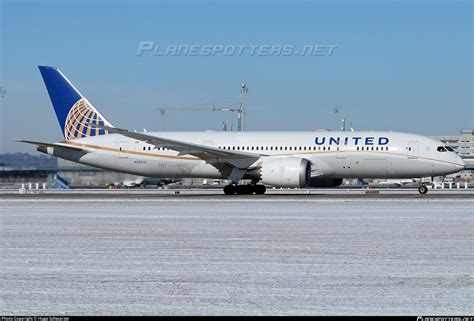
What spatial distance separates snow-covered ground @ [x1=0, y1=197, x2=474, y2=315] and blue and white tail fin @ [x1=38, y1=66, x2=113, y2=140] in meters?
21.1

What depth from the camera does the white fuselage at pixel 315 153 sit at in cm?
4119

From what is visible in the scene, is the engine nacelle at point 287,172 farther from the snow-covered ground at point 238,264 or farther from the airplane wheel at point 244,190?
the snow-covered ground at point 238,264

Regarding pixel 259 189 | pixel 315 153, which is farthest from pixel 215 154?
pixel 315 153

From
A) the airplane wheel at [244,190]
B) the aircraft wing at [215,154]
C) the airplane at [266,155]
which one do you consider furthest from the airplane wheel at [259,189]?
the aircraft wing at [215,154]

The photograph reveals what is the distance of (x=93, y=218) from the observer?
24.6 m

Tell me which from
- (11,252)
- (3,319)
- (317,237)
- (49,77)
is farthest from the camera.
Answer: (49,77)

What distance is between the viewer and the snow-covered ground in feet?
32.9

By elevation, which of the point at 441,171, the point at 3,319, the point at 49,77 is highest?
the point at 49,77

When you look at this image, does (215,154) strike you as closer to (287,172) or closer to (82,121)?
(287,172)

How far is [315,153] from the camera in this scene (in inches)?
1639

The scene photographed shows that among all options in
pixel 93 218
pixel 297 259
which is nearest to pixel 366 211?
pixel 93 218

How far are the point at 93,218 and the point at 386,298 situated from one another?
1570 cm

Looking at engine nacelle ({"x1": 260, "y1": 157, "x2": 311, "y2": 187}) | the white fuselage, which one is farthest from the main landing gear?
engine nacelle ({"x1": 260, "y1": 157, "x2": 311, "y2": 187})

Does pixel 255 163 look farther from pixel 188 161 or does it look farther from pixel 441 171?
pixel 441 171
